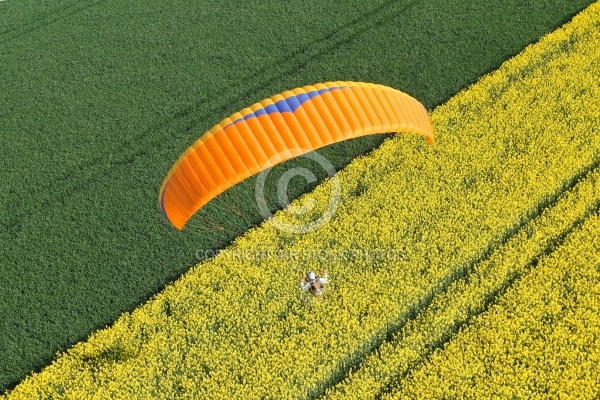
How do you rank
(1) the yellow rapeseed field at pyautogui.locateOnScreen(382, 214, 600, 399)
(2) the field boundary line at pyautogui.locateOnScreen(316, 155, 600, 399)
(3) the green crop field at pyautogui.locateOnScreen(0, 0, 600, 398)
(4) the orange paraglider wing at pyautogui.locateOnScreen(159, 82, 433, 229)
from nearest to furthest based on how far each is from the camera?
(4) the orange paraglider wing at pyautogui.locateOnScreen(159, 82, 433, 229) → (1) the yellow rapeseed field at pyautogui.locateOnScreen(382, 214, 600, 399) → (2) the field boundary line at pyautogui.locateOnScreen(316, 155, 600, 399) → (3) the green crop field at pyautogui.locateOnScreen(0, 0, 600, 398)

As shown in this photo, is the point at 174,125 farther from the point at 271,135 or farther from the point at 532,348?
the point at 532,348

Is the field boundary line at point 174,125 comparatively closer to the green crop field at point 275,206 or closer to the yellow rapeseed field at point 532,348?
the green crop field at point 275,206

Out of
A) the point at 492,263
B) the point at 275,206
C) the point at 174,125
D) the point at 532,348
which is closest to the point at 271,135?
the point at 275,206

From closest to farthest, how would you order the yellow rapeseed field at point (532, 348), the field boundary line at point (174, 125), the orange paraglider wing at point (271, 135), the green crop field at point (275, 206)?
the orange paraglider wing at point (271, 135)
the yellow rapeseed field at point (532, 348)
the green crop field at point (275, 206)
the field boundary line at point (174, 125)

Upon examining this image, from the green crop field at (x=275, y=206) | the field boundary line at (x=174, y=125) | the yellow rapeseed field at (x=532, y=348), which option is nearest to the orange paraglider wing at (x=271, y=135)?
the green crop field at (x=275, y=206)

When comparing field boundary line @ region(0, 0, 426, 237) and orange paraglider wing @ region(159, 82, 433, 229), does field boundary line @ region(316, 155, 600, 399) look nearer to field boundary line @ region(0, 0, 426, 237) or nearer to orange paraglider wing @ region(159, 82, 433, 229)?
orange paraglider wing @ region(159, 82, 433, 229)

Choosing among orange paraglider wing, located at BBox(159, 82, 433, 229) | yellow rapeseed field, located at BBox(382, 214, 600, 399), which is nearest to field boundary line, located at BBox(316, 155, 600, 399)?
yellow rapeseed field, located at BBox(382, 214, 600, 399)
